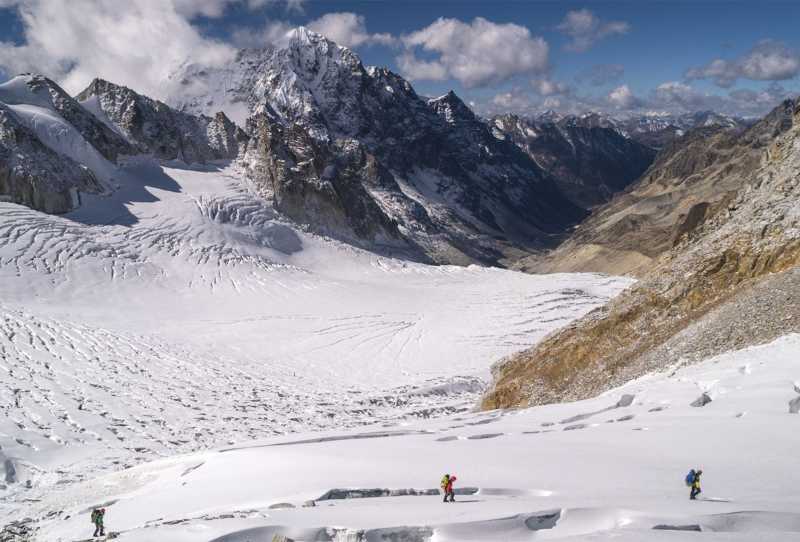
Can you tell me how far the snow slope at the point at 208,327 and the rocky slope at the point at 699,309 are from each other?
23.0 feet

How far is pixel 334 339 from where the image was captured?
45375 mm

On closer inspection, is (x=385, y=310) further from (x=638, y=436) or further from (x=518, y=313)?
(x=638, y=436)

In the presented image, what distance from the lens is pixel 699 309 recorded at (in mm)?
23938

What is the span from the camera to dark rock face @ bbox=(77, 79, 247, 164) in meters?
90.3

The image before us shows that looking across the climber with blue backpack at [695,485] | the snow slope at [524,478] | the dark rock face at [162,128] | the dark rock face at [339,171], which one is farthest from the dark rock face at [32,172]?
the climber with blue backpack at [695,485]

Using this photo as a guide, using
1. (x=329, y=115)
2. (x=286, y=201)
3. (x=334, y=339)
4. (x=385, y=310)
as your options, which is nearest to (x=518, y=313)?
(x=385, y=310)

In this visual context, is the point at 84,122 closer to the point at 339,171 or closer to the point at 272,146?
the point at 272,146

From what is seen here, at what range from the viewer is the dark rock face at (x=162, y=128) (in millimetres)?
90312

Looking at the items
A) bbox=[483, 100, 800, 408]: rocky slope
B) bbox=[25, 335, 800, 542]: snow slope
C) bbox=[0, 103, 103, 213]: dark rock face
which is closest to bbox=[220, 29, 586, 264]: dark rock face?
bbox=[0, 103, 103, 213]: dark rock face

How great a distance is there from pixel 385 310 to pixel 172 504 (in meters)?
40.6

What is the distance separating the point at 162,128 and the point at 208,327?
194 feet

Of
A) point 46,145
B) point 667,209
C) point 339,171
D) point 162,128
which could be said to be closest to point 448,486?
point 46,145

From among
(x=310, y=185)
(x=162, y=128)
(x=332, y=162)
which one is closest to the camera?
(x=310, y=185)

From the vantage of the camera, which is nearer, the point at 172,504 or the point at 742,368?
the point at 172,504
